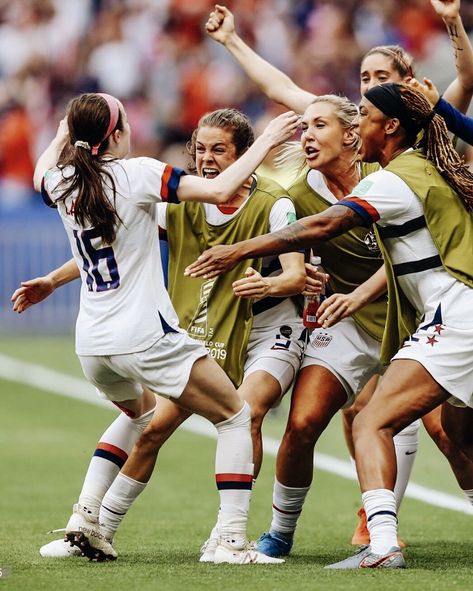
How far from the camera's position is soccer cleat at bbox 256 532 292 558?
23.2 feet

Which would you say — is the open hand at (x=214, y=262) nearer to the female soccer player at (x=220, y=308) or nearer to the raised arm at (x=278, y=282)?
the raised arm at (x=278, y=282)

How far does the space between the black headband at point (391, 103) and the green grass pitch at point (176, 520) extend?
210 centimetres

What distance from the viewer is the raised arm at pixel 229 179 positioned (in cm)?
602

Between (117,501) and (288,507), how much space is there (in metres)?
0.95

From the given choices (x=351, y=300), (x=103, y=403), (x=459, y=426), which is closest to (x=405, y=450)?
(x=459, y=426)

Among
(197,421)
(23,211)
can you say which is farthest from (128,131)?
(23,211)

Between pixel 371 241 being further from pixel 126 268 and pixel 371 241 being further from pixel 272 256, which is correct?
pixel 126 268

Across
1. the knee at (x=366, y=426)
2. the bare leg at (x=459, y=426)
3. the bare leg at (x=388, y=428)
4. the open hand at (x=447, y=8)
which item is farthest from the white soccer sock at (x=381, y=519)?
the open hand at (x=447, y=8)

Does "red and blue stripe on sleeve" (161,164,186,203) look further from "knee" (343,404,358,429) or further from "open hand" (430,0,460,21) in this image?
"knee" (343,404,358,429)

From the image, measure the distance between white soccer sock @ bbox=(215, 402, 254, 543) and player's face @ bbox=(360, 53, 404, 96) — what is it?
2330mm

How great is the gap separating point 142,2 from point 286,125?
1449 centimetres

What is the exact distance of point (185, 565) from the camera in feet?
20.8

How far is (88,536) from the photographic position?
6531mm

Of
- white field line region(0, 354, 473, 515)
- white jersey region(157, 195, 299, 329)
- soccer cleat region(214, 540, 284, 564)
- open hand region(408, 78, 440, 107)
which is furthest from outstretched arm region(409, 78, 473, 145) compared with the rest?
white field line region(0, 354, 473, 515)
